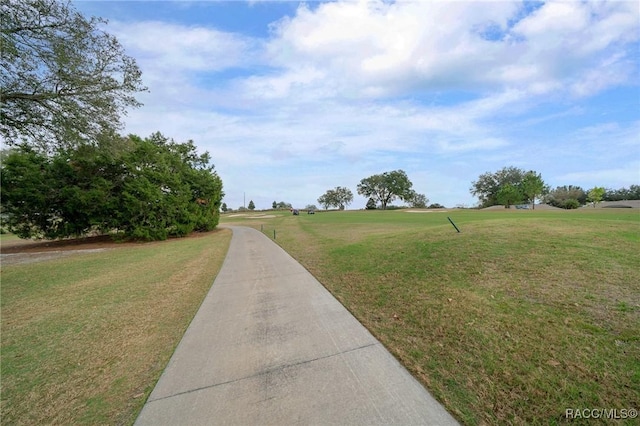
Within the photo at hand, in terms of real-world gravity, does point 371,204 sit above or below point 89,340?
above

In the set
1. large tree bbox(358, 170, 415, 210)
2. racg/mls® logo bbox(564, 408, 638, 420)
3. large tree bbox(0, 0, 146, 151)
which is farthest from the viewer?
large tree bbox(358, 170, 415, 210)

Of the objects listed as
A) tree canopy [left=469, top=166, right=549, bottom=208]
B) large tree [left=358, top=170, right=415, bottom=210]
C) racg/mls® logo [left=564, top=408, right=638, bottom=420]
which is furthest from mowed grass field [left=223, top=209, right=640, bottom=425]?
large tree [left=358, top=170, right=415, bottom=210]

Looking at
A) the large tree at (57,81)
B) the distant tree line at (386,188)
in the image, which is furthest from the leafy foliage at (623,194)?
the large tree at (57,81)

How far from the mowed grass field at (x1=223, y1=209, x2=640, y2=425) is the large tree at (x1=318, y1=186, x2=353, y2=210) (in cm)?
11447

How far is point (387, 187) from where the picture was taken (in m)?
86.0

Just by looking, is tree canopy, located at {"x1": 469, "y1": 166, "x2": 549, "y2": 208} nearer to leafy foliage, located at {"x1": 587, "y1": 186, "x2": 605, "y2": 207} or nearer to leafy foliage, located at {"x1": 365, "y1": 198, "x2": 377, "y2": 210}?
leafy foliage, located at {"x1": 587, "y1": 186, "x2": 605, "y2": 207}

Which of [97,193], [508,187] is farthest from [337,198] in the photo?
[97,193]

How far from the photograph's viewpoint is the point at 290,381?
2.76 metres

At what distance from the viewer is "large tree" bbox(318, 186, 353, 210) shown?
122 metres

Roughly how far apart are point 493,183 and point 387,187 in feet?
106

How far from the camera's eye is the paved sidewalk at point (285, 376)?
2.31 metres

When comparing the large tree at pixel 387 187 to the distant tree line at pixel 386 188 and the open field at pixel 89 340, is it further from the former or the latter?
the open field at pixel 89 340

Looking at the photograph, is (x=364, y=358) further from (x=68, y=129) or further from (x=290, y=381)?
(x=68, y=129)

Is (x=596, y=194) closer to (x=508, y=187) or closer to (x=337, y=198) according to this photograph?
(x=508, y=187)
